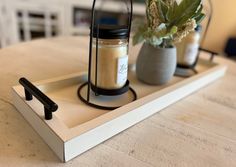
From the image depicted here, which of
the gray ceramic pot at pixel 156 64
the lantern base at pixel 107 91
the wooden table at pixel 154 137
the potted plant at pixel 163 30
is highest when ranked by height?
the potted plant at pixel 163 30

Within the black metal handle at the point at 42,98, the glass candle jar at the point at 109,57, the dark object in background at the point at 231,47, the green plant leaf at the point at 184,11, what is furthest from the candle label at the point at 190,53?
the dark object in background at the point at 231,47

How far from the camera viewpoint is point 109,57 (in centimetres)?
55

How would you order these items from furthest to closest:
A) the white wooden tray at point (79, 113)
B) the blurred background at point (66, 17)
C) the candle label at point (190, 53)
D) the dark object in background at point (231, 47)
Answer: the dark object in background at point (231, 47), the blurred background at point (66, 17), the candle label at point (190, 53), the white wooden tray at point (79, 113)

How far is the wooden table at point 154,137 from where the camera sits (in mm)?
451

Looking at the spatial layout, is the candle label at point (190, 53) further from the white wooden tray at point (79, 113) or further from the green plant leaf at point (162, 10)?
the green plant leaf at point (162, 10)

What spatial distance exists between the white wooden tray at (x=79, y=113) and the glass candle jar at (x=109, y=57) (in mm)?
76

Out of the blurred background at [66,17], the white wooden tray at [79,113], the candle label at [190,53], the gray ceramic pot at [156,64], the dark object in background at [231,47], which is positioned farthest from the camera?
the dark object in background at [231,47]

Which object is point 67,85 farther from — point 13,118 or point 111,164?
point 111,164

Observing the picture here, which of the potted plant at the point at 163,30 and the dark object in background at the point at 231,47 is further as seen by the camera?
the dark object in background at the point at 231,47

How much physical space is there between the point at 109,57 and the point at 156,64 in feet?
0.67

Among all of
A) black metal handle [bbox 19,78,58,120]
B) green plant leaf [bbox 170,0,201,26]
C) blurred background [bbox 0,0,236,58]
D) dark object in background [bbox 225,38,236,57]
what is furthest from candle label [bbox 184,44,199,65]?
dark object in background [bbox 225,38,236,57]

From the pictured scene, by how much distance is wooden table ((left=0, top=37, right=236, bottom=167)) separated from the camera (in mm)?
451

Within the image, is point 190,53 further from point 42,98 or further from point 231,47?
point 231,47

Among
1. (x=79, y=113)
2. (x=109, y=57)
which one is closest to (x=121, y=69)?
(x=109, y=57)
